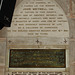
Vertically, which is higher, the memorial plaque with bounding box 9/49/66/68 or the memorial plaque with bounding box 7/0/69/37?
the memorial plaque with bounding box 7/0/69/37

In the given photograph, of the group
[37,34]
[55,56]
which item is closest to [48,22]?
[37,34]

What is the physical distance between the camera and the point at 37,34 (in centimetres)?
357

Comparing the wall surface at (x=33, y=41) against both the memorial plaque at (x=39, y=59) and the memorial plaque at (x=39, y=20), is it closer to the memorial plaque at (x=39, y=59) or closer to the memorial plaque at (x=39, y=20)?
the memorial plaque at (x=39, y=20)

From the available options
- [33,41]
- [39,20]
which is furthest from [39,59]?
[39,20]

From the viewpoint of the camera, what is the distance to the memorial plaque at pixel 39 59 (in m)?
3.49

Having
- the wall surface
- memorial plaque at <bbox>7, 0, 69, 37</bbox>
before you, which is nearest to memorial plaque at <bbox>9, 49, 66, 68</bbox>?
the wall surface

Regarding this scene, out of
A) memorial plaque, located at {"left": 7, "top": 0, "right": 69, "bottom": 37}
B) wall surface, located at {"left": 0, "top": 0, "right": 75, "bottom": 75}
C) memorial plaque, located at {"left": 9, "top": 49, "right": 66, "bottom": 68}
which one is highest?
memorial plaque, located at {"left": 7, "top": 0, "right": 69, "bottom": 37}

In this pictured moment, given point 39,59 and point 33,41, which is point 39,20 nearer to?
point 33,41

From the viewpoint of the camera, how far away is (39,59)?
11.5 ft

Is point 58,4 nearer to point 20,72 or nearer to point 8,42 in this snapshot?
point 8,42

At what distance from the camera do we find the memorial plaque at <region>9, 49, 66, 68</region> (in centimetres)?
349

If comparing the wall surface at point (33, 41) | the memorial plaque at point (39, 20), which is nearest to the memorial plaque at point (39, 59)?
the wall surface at point (33, 41)

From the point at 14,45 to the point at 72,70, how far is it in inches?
84.8

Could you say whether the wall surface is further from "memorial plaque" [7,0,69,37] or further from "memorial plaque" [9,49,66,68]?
"memorial plaque" [9,49,66,68]
